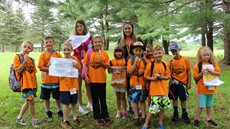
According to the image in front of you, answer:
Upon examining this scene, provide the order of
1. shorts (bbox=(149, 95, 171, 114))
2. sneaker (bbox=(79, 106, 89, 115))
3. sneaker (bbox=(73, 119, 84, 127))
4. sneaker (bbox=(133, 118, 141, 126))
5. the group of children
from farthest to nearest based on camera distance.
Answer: sneaker (bbox=(79, 106, 89, 115))
sneaker (bbox=(73, 119, 84, 127))
sneaker (bbox=(133, 118, 141, 126))
the group of children
shorts (bbox=(149, 95, 171, 114))

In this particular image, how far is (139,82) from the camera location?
175 inches

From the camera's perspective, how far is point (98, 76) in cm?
458

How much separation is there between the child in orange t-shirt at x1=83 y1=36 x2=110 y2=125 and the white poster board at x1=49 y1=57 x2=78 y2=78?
0.93 ft

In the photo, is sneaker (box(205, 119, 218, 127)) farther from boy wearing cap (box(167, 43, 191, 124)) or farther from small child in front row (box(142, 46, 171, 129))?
small child in front row (box(142, 46, 171, 129))

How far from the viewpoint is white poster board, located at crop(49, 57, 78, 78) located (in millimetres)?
4426

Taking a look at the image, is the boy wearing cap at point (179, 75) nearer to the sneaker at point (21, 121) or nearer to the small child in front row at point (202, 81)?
the small child in front row at point (202, 81)

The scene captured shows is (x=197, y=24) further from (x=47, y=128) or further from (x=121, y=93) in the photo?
(x=47, y=128)

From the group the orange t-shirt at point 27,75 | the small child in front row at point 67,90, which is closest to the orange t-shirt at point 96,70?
the small child in front row at point 67,90

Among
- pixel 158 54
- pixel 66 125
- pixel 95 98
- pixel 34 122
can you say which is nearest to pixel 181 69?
pixel 158 54

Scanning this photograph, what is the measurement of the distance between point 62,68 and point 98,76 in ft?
2.22

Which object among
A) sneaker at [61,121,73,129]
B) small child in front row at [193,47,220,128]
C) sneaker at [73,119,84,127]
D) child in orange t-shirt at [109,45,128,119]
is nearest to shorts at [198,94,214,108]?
small child in front row at [193,47,220,128]

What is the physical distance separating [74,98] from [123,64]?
1119 millimetres

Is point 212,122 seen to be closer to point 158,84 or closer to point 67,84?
point 158,84

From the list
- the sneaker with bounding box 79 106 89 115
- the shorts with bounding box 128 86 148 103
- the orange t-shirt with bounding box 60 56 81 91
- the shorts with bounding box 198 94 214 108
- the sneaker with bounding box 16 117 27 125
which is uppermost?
the orange t-shirt with bounding box 60 56 81 91
